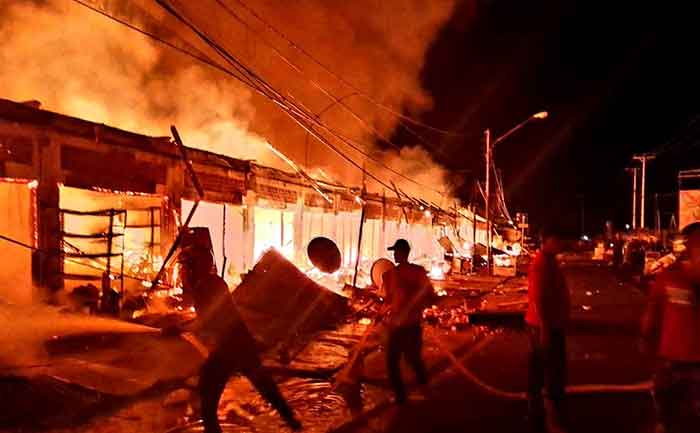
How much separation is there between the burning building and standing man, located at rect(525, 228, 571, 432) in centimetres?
655

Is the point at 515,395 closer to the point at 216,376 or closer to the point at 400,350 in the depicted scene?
the point at 400,350

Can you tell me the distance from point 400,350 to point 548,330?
5.48ft

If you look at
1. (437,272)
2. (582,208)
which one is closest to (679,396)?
(437,272)

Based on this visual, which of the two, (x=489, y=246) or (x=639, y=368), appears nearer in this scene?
(x=639, y=368)

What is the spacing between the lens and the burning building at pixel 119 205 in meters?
9.80

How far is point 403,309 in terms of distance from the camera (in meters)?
6.68

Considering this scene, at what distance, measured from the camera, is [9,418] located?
18.7 ft

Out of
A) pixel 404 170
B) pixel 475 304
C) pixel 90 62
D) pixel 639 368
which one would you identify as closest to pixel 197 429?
pixel 639 368

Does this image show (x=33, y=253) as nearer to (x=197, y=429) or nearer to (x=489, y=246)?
(x=197, y=429)

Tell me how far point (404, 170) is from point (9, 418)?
29995 millimetres

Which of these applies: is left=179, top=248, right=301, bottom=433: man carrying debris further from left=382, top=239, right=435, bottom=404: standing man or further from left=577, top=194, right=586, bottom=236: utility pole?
left=577, top=194, right=586, bottom=236: utility pole

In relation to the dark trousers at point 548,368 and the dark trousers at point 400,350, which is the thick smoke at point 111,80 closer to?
the dark trousers at point 400,350

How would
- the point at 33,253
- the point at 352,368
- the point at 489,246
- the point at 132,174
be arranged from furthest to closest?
the point at 489,246, the point at 132,174, the point at 33,253, the point at 352,368

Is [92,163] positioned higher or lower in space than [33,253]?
higher
